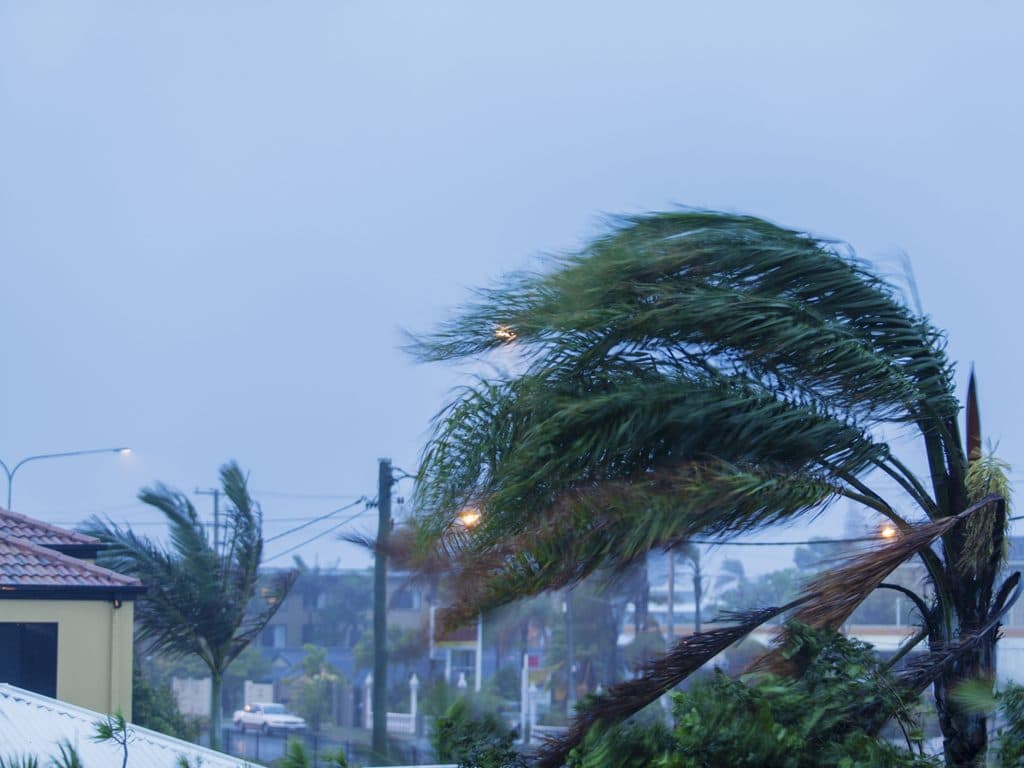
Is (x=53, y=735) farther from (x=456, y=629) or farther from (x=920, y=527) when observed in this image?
(x=920, y=527)

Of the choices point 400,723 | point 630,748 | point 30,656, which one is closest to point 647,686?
point 630,748

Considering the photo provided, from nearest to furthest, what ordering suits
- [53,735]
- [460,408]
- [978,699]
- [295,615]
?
1. [978,699]
2. [460,408]
3. [53,735]
4. [295,615]

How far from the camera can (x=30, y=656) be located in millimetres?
13148

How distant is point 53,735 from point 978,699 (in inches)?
285

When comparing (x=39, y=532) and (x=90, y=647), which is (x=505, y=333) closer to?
(x=90, y=647)

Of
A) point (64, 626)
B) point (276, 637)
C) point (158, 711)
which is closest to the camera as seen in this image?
point (64, 626)

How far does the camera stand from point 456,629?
6.81 meters

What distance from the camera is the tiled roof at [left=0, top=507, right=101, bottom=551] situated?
14430 millimetres

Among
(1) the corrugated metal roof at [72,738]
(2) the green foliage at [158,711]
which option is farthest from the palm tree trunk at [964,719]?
(2) the green foliage at [158,711]

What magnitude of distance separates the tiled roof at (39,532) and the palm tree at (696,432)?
916cm

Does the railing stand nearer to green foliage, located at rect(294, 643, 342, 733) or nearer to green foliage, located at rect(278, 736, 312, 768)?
green foliage, located at rect(294, 643, 342, 733)

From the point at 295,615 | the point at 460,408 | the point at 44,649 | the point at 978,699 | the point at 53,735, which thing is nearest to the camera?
the point at 978,699

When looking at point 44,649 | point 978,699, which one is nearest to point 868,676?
point 978,699

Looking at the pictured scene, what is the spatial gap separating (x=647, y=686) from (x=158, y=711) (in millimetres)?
12818
